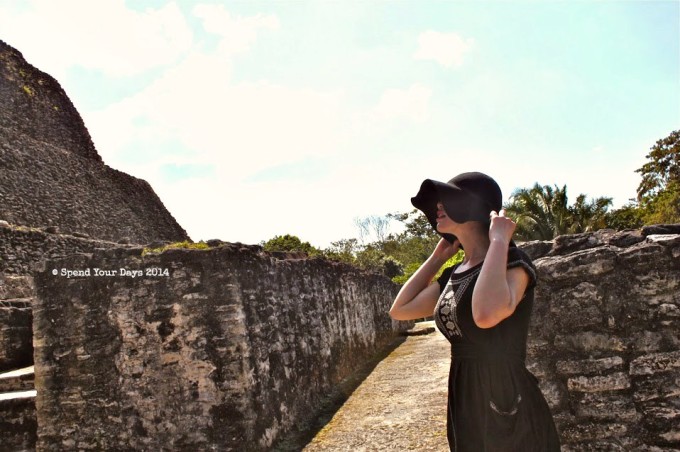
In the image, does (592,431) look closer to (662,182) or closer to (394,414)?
(394,414)

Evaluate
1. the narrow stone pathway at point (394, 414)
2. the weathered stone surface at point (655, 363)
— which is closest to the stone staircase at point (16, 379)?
the narrow stone pathway at point (394, 414)

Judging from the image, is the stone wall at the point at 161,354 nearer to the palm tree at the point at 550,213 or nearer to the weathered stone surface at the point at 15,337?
the weathered stone surface at the point at 15,337

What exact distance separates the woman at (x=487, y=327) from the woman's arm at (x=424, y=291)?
0.59 feet

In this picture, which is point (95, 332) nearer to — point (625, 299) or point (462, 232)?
point (462, 232)

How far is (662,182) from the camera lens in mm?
24656

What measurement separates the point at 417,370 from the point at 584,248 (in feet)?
17.3

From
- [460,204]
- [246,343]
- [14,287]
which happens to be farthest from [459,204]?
[14,287]

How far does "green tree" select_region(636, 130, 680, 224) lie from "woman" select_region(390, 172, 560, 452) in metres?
23.1

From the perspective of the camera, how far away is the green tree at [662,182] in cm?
2134

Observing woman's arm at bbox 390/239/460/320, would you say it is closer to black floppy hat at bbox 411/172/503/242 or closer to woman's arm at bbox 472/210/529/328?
black floppy hat at bbox 411/172/503/242

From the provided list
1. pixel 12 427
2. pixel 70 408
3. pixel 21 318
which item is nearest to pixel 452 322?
pixel 70 408

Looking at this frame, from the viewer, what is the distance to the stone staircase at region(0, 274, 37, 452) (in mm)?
5160

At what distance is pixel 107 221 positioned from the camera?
24.2 m

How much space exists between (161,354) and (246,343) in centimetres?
85
